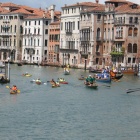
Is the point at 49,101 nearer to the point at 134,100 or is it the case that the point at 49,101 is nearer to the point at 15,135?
the point at 134,100

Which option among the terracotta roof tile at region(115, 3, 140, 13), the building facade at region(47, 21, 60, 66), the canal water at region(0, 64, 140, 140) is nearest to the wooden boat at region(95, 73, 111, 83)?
the canal water at region(0, 64, 140, 140)

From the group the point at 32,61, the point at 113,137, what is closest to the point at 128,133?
the point at 113,137

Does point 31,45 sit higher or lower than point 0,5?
lower

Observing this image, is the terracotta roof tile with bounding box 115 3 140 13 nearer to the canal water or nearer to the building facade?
the building facade

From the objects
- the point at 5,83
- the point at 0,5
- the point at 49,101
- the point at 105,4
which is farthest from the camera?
the point at 0,5

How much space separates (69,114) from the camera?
26.9 meters

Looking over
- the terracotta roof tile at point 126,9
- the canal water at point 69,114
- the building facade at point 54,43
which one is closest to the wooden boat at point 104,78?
the canal water at point 69,114

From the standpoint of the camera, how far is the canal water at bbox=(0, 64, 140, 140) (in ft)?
74.5

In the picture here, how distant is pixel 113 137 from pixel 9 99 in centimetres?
1037

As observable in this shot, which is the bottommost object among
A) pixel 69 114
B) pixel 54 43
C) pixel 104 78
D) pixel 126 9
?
pixel 69 114

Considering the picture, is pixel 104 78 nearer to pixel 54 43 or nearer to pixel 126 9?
pixel 126 9

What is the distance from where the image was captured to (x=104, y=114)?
2711 centimetres

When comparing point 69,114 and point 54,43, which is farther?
point 54,43

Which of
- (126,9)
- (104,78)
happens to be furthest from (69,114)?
(126,9)
